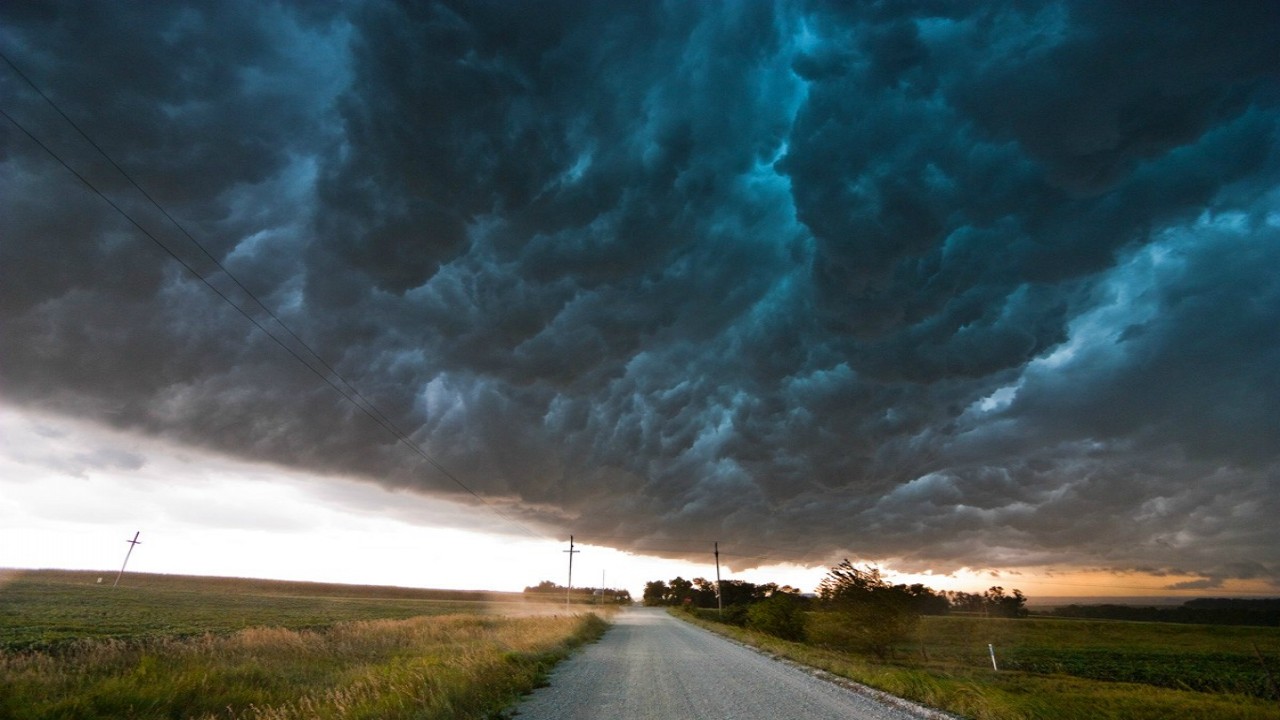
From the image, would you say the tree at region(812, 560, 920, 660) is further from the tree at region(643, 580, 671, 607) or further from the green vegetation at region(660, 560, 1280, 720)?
the tree at region(643, 580, 671, 607)

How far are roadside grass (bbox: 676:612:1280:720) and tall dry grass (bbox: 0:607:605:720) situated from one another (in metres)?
10.0

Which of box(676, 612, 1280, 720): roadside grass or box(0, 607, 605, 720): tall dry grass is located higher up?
box(0, 607, 605, 720): tall dry grass

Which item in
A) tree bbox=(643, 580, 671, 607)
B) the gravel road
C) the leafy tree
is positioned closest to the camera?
the gravel road

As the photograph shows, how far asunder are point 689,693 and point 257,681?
10.7m

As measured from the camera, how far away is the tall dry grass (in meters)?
9.37

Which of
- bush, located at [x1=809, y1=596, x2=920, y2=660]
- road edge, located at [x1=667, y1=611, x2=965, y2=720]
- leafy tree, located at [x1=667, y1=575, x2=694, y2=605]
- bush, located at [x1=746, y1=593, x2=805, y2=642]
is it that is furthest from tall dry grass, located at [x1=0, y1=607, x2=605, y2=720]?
leafy tree, located at [x1=667, y1=575, x2=694, y2=605]

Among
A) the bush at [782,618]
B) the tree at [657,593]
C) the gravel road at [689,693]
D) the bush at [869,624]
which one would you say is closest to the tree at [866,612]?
the bush at [869,624]

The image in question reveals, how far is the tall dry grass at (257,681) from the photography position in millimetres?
9367

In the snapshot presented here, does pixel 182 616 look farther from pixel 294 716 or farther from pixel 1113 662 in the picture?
pixel 1113 662

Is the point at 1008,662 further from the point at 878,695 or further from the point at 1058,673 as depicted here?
the point at 878,695

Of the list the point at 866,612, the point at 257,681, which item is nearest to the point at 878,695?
the point at 257,681

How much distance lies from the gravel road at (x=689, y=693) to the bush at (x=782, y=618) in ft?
85.1

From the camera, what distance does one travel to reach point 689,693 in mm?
12695

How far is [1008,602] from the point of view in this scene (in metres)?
111
